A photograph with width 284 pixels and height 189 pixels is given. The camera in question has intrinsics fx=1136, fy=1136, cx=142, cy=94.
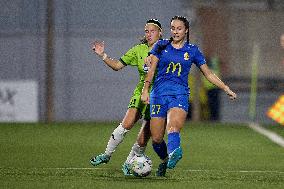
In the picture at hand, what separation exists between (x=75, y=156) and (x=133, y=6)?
1219 centimetres

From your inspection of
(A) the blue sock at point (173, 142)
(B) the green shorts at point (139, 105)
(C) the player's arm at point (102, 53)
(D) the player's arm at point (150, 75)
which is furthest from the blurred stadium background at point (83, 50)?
(A) the blue sock at point (173, 142)

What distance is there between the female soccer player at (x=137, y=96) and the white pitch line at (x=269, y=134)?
6.12 meters

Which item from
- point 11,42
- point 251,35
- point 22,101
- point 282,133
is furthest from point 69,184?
point 251,35

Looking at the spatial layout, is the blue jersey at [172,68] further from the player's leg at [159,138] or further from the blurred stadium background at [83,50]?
the blurred stadium background at [83,50]

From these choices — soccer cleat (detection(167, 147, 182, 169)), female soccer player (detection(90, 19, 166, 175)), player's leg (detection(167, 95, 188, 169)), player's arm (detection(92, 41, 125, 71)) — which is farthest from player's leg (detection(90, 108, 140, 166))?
soccer cleat (detection(167, 147, 182, 169))

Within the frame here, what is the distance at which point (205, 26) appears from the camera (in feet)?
102

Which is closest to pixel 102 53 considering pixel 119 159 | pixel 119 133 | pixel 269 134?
pixel 119 133

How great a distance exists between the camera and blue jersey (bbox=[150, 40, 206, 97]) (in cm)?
1401

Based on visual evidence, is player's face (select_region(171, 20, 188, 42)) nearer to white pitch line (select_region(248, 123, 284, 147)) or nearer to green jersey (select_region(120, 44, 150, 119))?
green jersey (select_region(120, 44, 150, 119))

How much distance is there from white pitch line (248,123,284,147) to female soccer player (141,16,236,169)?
279 inches

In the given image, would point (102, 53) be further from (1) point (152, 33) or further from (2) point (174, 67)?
(2) point (174, 67)

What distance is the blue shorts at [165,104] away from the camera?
14.0 metres

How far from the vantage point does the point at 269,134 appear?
24.0 m

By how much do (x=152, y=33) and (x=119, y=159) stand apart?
323 cm
